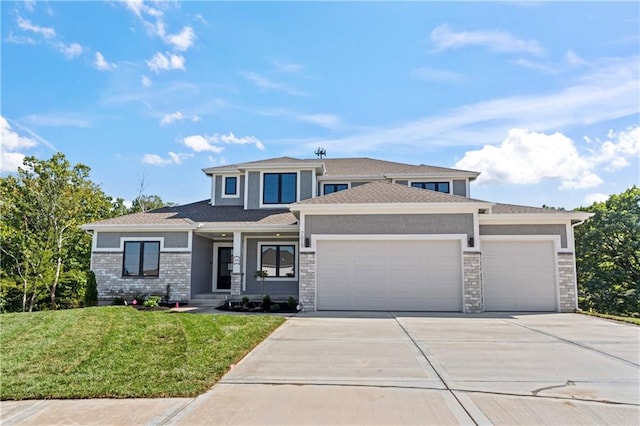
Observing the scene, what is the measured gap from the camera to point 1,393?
474 cm

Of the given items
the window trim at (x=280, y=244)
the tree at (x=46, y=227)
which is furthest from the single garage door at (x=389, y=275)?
the tree at (x=46, y=227)

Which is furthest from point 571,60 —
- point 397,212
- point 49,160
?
point 49,160

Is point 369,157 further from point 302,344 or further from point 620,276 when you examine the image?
point 302,344

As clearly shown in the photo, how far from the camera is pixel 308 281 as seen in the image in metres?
13.2

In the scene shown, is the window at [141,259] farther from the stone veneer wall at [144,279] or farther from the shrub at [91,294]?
the shrub at [91,294]

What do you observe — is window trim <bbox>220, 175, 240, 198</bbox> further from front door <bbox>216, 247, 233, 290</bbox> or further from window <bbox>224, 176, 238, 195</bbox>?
front door <bbox>216, 247, 233, 290</bbox>

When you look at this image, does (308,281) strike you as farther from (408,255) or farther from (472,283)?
(472,283)

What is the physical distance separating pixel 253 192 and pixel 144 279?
18.9 ft

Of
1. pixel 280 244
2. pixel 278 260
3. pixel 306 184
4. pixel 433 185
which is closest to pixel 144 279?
pixel 278 260

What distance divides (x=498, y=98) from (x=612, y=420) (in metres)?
11.4

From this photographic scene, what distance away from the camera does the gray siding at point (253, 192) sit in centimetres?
1802

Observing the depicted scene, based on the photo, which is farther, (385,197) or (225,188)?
(225,188)

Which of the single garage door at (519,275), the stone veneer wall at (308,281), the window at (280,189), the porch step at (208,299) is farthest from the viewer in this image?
the window at (280,189)

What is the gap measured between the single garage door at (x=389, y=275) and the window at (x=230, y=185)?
7354 millimetres
